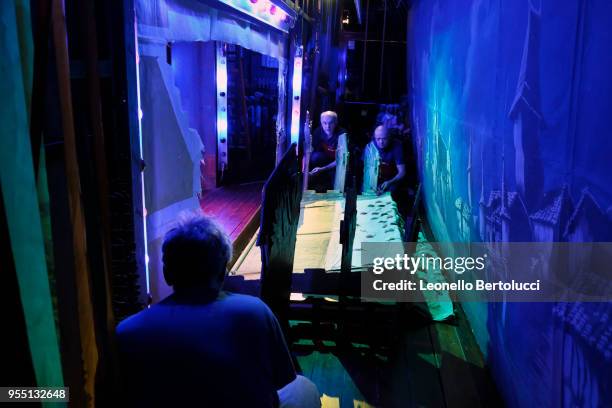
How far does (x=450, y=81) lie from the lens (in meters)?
5.31

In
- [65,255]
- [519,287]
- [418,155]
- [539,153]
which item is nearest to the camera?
[65,255]

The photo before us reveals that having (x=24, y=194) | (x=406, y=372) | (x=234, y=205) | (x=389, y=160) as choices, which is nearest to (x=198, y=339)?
(x=24, y=194)

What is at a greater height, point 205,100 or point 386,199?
point 205,100

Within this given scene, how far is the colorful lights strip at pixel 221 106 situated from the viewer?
7.68 metres

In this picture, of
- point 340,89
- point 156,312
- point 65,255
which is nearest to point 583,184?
point 156,312

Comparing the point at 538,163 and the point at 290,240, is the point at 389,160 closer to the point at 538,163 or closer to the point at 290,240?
the point at 290,240

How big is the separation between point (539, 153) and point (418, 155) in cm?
600

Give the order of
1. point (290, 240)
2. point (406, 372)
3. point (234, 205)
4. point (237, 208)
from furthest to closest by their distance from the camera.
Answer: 1. point (234, 205)
2. point (237, 208)
3. point (406, 372)
4. point (290, 240)

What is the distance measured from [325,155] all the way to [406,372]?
4.13m

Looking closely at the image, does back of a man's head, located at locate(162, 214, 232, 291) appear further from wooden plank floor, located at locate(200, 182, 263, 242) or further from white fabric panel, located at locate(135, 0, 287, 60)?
wooden plank floor, located at locate(200, 182, 263, 242)

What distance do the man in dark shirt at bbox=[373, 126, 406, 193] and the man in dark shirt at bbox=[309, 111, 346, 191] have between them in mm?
700

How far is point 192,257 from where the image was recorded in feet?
5.61

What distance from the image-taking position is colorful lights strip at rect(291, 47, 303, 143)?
24.1ft

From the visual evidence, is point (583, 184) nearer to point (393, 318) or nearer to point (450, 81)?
point (393, 318)
